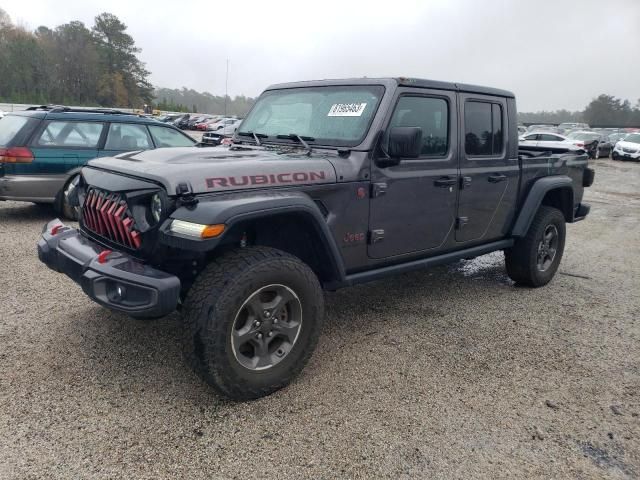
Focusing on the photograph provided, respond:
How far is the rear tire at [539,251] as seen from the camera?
15.9 feet

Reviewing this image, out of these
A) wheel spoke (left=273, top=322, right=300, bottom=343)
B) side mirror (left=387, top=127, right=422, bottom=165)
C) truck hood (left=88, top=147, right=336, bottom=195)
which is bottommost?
wheel spoke (left=273, top=322, right=300, bottom=343)

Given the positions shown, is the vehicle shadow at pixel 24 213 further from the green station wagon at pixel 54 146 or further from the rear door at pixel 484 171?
the rear door at pixel 484 171

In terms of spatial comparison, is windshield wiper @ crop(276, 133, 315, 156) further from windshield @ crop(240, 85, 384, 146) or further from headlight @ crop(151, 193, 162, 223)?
headlight @ crop(151, 193, 162, 223)

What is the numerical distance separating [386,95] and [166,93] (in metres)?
107

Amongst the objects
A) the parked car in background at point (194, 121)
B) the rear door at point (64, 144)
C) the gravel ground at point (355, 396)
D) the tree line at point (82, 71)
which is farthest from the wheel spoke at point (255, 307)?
the tree line at point (82, 71)

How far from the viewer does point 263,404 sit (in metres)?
2.87

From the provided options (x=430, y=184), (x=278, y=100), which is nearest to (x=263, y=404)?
(x=430, y=184)

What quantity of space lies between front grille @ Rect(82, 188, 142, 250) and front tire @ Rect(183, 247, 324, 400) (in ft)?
1.63

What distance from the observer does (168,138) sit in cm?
795

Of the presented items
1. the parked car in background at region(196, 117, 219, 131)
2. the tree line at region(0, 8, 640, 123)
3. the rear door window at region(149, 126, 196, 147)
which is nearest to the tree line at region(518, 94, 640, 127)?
the tree line at region(0, 8, 640, 123)

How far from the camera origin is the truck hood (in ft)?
8.93

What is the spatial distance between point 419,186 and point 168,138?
17.7 feet

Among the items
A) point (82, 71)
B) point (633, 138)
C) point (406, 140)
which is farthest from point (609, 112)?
point (406, 140)

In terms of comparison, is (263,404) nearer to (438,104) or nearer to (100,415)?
(100,415)
